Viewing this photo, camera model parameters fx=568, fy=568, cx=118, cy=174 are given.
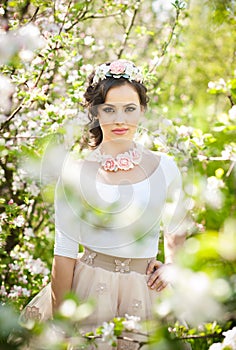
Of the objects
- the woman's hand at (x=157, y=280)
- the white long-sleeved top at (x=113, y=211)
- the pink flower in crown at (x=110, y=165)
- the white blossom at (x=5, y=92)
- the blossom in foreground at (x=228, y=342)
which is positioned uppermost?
the white blossom at (x=5, y=92)

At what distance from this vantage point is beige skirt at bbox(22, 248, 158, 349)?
64.2 inches

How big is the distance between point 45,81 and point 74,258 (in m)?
1.30

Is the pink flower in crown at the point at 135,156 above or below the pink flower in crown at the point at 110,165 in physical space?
above

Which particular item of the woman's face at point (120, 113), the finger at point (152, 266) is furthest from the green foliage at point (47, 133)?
the woman's face at point (120, 113)

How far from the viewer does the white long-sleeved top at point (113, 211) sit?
5.09 feet

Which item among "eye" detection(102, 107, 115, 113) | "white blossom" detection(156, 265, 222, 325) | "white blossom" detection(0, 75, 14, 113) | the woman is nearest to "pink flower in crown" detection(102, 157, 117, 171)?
the woman

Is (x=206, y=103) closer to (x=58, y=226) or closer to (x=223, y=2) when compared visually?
(x=223, y=2)

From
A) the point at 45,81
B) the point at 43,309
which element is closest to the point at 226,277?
the point at 43,309

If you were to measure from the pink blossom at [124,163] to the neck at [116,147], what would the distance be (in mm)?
25

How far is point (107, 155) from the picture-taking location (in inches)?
67.2

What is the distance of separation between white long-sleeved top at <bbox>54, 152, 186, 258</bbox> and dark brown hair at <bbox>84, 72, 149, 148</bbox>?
169mm

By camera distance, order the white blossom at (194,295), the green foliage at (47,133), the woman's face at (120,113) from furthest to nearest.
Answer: the green foliage at (47,133) → the woman's face at (120,113) → the white blossom at (194,295)

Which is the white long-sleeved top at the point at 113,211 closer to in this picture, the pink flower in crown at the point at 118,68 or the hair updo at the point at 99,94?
the hair updo at the point at 99,94

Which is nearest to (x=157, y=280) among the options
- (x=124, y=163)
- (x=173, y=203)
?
(x=173, y=203)
